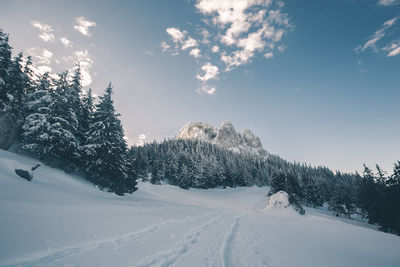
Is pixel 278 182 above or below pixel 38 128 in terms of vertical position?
above

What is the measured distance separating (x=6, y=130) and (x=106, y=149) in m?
Result: 10.0

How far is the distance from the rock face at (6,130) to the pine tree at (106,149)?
24.5 ft

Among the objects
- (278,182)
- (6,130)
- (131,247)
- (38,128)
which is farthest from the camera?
(278,182)

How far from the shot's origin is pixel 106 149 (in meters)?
22.1

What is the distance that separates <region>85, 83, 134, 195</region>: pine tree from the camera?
2147 centimetres

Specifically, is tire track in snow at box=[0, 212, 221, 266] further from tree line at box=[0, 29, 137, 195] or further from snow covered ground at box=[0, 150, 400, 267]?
tree line at box=[0, 29, 137, 195]

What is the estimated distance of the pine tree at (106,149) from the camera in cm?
2147

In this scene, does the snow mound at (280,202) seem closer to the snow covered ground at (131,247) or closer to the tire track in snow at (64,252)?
the snow covered ground at (131,247)

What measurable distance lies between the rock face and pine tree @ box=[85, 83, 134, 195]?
24.5ft

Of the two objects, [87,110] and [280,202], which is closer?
[87,110]

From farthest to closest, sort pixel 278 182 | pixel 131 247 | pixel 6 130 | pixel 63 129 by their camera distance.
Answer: pixel 278 182 → pixel 63 129 → pixel 6 130 → pixel 131 247

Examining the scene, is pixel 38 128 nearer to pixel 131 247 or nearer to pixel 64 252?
pixel 64 252


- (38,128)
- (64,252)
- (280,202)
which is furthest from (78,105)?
(280,202)

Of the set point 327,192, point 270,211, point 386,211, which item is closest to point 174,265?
point 270,211
